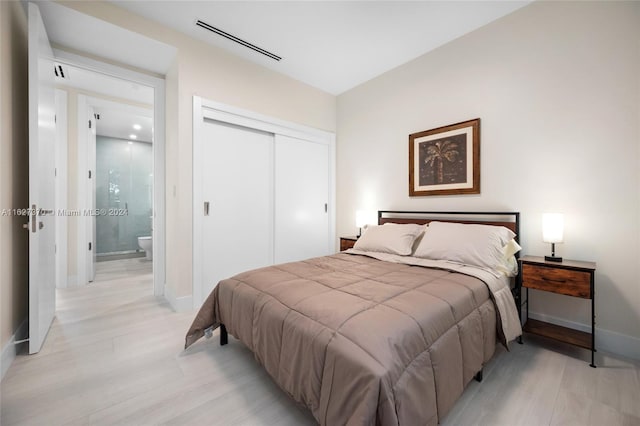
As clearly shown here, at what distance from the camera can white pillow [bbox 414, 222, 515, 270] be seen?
206cm

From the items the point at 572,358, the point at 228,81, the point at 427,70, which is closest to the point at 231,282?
the point at 228,81

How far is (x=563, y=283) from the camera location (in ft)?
6.05

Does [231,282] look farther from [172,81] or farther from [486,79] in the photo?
[486,79]

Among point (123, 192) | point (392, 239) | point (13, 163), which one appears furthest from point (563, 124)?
point (123, 192)

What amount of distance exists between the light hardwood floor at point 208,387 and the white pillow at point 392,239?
107 cm

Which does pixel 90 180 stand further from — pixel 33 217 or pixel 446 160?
pixel 446 160

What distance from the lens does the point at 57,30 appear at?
235 centimetres

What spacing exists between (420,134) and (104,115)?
4.85 m

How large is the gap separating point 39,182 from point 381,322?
2.53m

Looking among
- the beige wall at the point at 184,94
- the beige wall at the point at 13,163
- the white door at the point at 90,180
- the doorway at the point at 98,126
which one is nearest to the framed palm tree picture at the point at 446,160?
the beige wall at the point at 184,94

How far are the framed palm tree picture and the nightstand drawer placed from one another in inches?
35.6

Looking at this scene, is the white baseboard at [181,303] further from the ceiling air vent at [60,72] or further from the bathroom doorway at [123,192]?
the bathroom doorway at [123,192]

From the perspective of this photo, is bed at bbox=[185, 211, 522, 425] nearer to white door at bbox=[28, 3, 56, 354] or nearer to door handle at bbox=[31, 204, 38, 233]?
white door at bbox=[28, 3, 56, 354]

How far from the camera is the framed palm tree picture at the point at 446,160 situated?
2.61 m
